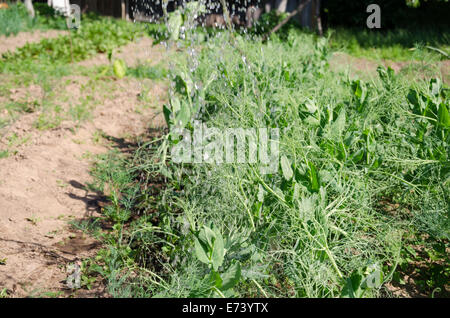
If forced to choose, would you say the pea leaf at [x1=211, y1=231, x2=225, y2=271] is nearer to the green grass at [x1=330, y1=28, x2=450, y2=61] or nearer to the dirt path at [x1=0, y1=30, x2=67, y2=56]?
the dirt path at [x1=0, y1=30, x2=67, y2=56]

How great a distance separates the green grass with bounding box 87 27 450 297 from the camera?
5.05 feet

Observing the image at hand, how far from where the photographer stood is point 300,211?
1.56 m

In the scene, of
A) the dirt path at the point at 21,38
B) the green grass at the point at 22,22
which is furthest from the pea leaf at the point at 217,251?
the green grass at the point at 22,22

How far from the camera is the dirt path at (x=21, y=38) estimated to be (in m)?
6.07

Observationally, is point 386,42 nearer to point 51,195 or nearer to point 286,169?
point 51,195

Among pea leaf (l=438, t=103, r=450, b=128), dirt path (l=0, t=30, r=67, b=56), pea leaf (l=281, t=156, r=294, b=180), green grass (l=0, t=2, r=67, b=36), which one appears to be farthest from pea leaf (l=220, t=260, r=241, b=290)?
green grass (l=0, t=2, r=67, b=36)

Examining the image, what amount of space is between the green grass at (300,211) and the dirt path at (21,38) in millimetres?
3940

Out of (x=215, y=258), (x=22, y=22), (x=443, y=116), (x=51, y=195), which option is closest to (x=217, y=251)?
(x=215, y=258)

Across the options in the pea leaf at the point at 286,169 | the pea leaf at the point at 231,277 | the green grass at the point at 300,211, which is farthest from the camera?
the pea leaf at the point at 286,169

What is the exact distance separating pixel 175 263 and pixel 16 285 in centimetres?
68

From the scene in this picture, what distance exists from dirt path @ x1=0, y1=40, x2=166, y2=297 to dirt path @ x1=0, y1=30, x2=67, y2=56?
2126mm

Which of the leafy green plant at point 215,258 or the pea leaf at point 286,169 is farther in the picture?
the pea leaf at point 286,169

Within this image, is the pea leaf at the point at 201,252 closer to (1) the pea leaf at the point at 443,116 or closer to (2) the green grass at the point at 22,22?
(1) the pea leaf at the point at 443,116

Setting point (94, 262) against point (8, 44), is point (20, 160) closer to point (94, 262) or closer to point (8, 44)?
point (94, 262)
